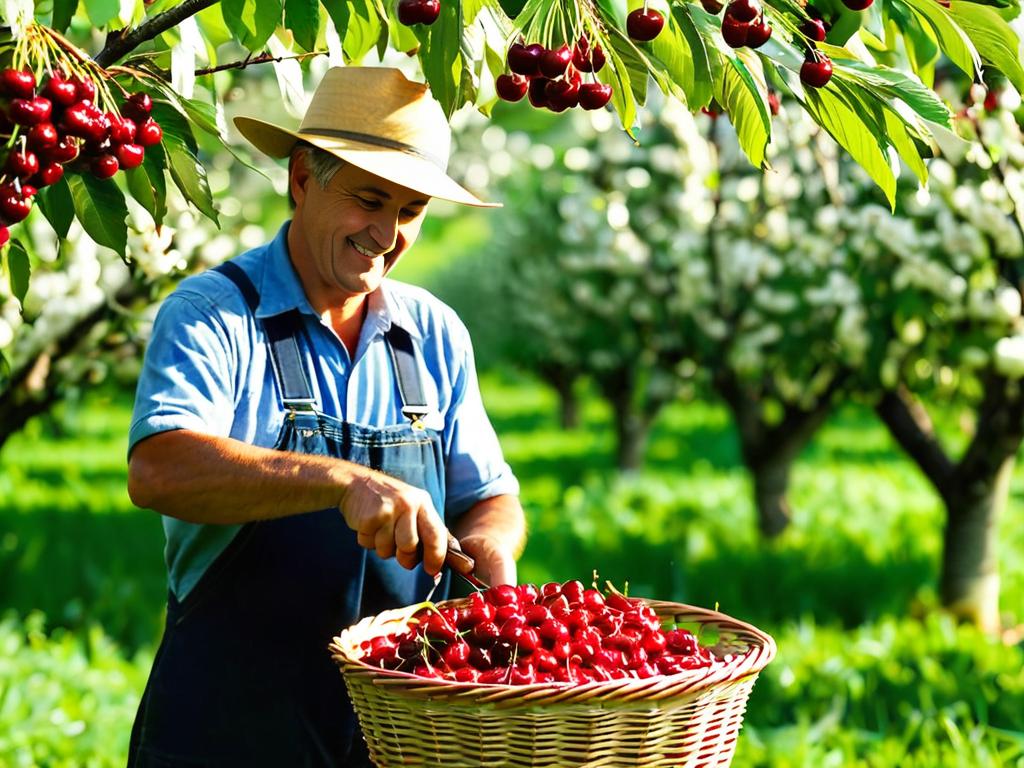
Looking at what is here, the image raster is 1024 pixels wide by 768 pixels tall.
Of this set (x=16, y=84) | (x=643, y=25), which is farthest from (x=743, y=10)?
(x=16, y=84)

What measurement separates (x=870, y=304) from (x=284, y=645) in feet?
15.7

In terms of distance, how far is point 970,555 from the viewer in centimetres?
718

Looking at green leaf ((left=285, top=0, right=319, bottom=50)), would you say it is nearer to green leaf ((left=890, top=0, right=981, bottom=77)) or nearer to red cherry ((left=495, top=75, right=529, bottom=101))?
red cherry ((left=495, top=75, right=529, bottom=101))

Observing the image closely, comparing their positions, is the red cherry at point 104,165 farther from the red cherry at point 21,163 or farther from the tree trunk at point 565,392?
the tree trunk at point 565,392

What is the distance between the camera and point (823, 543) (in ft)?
28.0

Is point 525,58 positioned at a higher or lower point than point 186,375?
higher

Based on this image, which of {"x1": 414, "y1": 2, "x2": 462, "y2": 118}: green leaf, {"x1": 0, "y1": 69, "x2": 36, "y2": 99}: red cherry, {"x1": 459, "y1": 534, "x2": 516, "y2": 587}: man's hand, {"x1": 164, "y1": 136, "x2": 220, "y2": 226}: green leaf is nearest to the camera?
{"x1": 0, "y1": 69, "x2": 36, "y2": 99}: red cherry

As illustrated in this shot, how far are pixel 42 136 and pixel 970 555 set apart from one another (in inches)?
241

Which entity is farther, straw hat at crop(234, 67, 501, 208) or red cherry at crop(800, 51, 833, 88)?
straw hat at crop(234, 67, 501, 208)

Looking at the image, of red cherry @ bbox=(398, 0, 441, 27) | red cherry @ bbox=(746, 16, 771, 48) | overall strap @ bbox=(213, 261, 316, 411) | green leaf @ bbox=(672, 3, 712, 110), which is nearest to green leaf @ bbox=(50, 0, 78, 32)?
red cherry @ bbox=(398, 0, 441, 27)

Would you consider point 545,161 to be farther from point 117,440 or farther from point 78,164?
point 78,164

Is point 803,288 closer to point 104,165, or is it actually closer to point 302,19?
point 302,19

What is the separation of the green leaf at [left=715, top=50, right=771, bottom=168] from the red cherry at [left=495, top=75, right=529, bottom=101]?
340mm

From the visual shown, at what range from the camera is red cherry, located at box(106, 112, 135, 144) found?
219 cm
